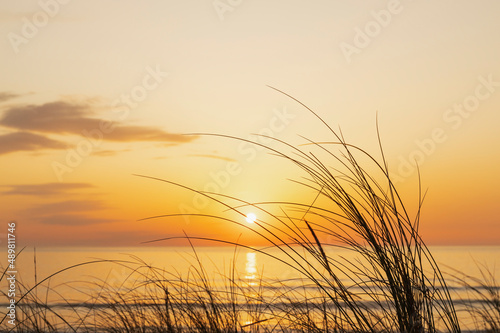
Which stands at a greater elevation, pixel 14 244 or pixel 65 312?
pixel 65 312

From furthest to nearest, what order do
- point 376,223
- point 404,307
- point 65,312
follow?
point 65,312
point 376,223
point 404,307

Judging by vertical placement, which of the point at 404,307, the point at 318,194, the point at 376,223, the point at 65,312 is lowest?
the point at 404,307

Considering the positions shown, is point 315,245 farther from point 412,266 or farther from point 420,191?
point 420,191

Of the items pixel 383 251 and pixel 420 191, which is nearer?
pixel 383 251

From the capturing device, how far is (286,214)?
293cm

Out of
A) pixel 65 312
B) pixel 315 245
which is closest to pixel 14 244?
pixel 315 245

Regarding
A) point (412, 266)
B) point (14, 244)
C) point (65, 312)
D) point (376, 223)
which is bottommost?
point (412, 266)

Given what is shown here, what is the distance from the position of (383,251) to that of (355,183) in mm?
378

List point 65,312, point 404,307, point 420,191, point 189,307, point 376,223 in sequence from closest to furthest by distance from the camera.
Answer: point 404,307 → point 376,223 → point 420,191 → point 189,307 → point 65,312

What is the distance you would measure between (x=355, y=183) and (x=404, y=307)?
2.06 ft

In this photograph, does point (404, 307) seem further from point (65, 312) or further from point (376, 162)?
point (65, 312)

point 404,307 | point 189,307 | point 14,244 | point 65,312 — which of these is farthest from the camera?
point 65,312

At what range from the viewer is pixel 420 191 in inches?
108

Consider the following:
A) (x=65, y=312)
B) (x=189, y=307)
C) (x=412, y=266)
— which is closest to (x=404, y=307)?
(x=412, y=266)
